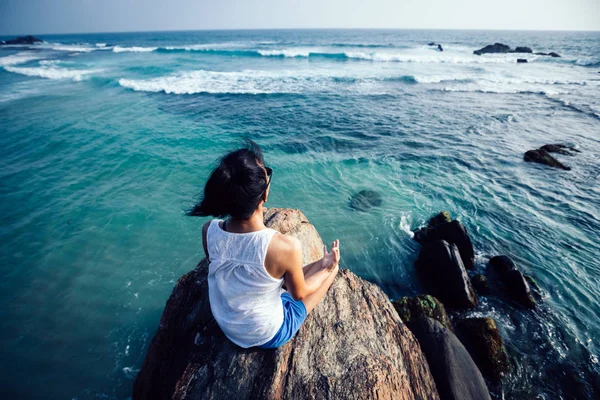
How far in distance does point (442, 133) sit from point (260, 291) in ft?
46.8

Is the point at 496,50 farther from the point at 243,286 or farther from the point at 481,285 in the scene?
the point at 243,286

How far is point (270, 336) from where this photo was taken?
271 cm

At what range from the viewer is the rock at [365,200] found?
8.63m

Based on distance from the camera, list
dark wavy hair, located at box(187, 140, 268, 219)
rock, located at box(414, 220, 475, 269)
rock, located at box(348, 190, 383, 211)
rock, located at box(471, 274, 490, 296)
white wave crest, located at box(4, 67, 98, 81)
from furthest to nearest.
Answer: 1. white wave crest, located at box(4, 67, 98, 81)
2. rock, located at box(348, 190, 383, 211)
3. rock, located at box(414, 220, 475, 269)
4. rock, located at box(471, 274, 490, 296)
5. dark wavy hair, located at box(187, 140, 268, 219)

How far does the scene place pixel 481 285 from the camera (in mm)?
5770

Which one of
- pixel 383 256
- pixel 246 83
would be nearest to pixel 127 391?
pixel 383 256

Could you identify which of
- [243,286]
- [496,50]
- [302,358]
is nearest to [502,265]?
[302,358]

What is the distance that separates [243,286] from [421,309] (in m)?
3.72

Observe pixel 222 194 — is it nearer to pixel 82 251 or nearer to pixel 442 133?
pixel 82 251

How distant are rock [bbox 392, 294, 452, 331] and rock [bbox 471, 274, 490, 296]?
1.52m

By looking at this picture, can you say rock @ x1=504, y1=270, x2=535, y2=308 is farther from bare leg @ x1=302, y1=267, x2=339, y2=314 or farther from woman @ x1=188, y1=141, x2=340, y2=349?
woman @ x1=188, y1=141, x2=340, y2=349

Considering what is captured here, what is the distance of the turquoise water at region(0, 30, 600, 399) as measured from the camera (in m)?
4.74

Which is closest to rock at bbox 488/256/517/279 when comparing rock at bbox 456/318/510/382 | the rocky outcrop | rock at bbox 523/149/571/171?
the rocky outcrop

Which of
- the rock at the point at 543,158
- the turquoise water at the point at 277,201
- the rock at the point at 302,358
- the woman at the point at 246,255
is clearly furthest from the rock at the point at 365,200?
the rock at the point at 543,158
